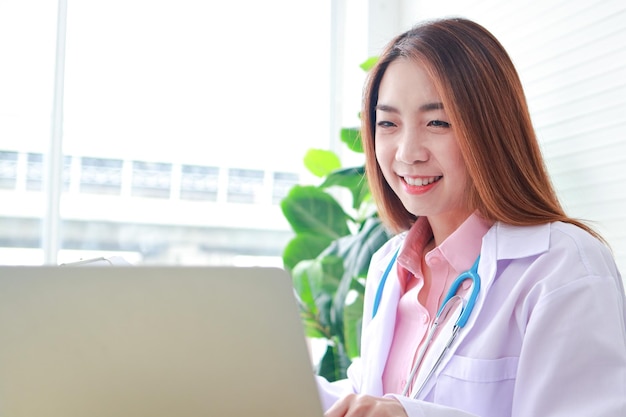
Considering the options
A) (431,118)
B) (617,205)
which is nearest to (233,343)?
(431,118)

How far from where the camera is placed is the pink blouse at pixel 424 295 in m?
1.63

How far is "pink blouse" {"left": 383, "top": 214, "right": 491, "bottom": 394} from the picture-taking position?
163 cm

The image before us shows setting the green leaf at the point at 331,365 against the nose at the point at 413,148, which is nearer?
the nose at the point at 413,148

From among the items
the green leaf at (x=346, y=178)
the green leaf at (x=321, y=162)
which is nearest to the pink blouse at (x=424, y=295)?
the green leaf at (x=346, y=178)

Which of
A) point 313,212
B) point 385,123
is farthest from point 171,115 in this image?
point 385,123

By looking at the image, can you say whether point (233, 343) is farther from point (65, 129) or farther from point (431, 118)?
point (65, 129)

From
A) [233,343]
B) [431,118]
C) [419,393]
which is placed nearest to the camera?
[233,343]

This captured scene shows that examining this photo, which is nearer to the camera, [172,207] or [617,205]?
[617,205]

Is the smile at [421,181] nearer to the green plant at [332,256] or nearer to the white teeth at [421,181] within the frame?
the white teeth at [421,181]

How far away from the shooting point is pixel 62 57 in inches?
133

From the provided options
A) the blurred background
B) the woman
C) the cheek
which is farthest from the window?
the cheek

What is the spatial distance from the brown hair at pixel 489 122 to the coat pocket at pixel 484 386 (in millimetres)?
300

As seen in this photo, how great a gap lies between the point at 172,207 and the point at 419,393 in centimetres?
236

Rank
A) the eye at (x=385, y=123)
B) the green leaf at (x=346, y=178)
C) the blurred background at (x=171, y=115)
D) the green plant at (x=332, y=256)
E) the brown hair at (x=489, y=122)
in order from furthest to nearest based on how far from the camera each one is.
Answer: the blurred background at (x=171, y=115) → the green leaf at (x=346, y=178) → the green plant at (x=332, y=256) → the eye at (x=385, y=123) → the brown hair at (x=489, y=122)
